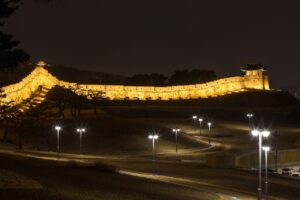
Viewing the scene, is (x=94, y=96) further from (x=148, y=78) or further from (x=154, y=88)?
(x=148, y=78)

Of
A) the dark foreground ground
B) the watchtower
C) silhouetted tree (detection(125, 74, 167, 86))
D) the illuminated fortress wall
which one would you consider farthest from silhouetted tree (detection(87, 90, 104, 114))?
the dark foreground ground

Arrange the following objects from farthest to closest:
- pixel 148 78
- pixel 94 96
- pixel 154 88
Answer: pixel 148 78 < pixel 154 88 < pixel 94 96

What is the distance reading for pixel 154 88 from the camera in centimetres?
14900

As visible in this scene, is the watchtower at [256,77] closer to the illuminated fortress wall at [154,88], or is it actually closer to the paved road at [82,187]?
the illuminated fortress wall at [154,88]

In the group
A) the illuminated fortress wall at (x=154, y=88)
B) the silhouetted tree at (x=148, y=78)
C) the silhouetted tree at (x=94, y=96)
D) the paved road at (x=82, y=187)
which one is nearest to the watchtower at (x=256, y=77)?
the illuminated fortress wall at (x=154, y=88)

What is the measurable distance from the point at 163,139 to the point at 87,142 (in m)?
→ 10.1

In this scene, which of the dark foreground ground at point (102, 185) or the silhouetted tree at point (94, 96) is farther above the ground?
the silhouetted tree at point (94, 96)

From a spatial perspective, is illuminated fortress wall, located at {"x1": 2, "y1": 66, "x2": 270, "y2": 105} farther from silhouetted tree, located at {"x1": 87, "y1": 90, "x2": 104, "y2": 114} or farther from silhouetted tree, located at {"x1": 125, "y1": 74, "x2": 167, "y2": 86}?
silhouetted tree, located at {"x1": 125, "y1": 74, "x2": 167, "y2": 86}

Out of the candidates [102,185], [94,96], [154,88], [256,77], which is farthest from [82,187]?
[256,77]

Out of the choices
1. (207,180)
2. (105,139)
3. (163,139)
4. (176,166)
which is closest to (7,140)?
(105,139)

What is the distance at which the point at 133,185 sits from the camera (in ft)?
86.7

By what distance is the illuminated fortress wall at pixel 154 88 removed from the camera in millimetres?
127125

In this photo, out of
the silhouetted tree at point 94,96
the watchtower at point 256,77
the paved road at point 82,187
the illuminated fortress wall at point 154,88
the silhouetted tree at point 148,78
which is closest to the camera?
the paved road at point 82,187

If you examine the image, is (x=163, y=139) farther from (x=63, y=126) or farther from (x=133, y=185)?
(x=133, y=185)
